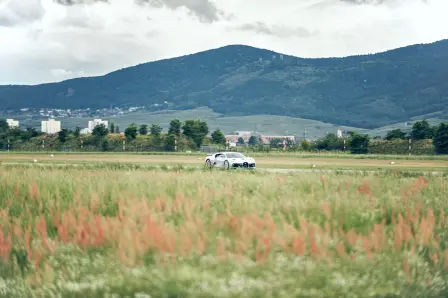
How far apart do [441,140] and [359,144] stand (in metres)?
11.5

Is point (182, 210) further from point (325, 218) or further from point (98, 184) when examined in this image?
point (98, 184)

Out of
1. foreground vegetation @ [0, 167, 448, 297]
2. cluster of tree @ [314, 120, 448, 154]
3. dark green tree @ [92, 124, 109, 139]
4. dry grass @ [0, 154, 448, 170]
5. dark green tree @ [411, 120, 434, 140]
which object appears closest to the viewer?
foreground vegetation @ [0, 167, 448, 297]

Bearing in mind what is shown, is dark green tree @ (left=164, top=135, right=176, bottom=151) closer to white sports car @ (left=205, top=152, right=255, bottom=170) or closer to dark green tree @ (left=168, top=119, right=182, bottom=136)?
dark green tree @ (left=168, top=119, right=182, bottom=136)

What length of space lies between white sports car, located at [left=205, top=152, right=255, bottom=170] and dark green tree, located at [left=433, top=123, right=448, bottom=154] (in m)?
32.9

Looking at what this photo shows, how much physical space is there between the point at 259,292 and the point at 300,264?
3.20ft

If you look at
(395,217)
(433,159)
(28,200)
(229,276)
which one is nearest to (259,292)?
(229,276)

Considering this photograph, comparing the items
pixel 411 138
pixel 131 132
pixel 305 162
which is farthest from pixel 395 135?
pixel 131 132

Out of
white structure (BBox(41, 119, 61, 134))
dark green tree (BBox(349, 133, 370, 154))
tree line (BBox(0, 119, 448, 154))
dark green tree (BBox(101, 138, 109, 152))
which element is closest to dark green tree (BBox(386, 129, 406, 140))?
tree line (BBox(0, 119, 448, 154))

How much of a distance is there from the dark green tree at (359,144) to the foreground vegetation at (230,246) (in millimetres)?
62950

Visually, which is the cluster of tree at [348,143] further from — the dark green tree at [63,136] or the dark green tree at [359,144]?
the dark green tree at [63,136]

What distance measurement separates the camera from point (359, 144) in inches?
2933

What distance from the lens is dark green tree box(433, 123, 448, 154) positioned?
65.3 metres

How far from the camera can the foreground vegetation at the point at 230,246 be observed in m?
7.43

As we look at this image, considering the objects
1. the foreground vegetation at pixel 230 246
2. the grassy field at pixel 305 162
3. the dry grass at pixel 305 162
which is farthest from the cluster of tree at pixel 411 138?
the foreground vegetation at pixel 230 246
